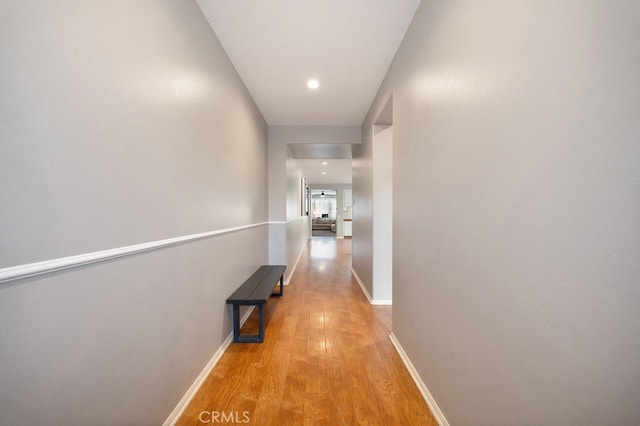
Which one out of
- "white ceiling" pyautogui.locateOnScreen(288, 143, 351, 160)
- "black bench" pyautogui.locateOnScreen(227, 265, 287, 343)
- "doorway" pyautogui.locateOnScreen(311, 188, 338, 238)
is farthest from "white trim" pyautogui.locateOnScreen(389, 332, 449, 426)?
"doorway" pyautogui.locateOnScreen(311, 188, 338, 238)

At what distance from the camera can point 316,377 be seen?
65.0 inches

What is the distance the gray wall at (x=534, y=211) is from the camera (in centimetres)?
53

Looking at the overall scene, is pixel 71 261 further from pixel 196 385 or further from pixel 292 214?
pixel 292 214

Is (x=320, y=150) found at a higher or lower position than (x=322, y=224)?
higher

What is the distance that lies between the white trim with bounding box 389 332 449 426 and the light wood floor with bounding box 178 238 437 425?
0.03m

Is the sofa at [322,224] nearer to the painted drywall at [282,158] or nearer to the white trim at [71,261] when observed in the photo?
the painted drywall at [282,158]

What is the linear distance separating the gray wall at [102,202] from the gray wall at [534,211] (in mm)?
1347

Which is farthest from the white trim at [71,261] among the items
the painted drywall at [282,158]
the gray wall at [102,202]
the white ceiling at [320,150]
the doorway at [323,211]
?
the doorway at [323,211]

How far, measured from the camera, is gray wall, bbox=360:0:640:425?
53cm

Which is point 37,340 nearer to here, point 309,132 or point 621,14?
point 621,14

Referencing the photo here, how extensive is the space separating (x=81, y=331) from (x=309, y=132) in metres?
3.40

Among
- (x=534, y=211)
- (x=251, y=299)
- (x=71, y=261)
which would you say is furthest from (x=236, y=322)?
(x=534, y=211)

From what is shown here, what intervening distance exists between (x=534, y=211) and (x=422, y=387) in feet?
4.25

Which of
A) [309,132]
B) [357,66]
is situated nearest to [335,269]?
[309,132]
